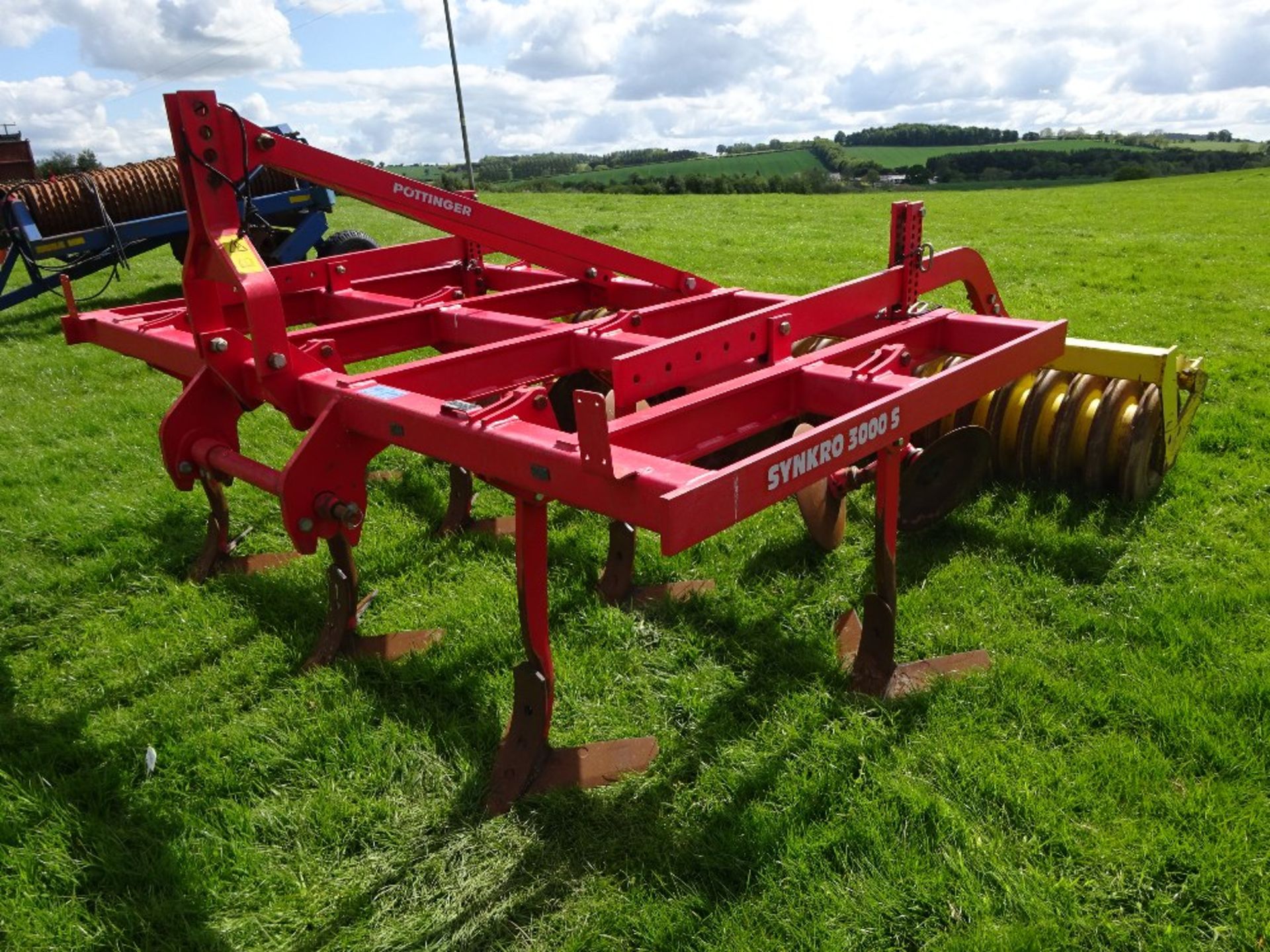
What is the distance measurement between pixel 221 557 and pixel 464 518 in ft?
3.79

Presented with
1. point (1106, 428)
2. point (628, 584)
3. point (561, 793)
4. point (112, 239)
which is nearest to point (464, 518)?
point (628, 584)

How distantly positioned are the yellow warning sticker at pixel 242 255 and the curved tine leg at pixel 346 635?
1071 mm

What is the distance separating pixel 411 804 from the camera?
2.89 meters

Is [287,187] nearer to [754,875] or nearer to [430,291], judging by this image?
[430,291]

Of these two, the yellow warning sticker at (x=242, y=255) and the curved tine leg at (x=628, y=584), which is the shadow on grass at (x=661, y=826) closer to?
the curved tine leg at (x=628, y=584)

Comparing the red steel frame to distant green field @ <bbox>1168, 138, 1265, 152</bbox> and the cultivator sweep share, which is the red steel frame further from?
distant green field @ <bbox>1168, 138, 1265, 152</bbox>

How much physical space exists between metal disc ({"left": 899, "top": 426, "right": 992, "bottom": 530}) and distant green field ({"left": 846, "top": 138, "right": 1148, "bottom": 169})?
42.8 metres

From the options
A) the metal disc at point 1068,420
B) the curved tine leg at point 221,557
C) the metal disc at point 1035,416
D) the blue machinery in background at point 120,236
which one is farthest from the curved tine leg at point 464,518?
the blue machinery in background at point 120,236

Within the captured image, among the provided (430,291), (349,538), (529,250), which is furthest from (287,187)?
(349,538)

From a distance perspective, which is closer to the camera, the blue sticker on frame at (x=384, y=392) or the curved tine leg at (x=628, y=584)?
the blue sticker on frame at (x=384, y=392)

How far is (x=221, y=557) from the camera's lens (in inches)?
176

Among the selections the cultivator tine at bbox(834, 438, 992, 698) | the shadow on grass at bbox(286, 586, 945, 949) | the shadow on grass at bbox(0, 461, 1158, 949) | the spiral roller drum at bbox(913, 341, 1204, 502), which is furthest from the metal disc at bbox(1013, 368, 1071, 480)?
the shadow on grass at bbox(286, 586, 945, 949)

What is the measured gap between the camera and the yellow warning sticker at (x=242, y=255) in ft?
9.87

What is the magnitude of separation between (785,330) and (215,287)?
2057 millimetres
